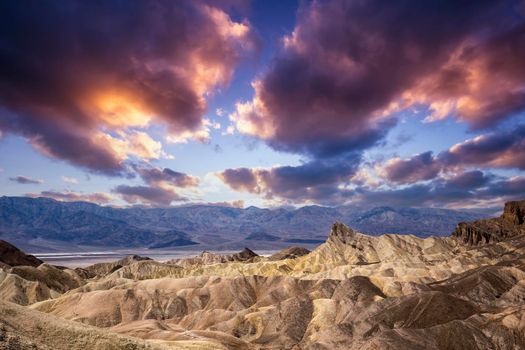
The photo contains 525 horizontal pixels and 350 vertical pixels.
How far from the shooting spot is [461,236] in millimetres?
174000

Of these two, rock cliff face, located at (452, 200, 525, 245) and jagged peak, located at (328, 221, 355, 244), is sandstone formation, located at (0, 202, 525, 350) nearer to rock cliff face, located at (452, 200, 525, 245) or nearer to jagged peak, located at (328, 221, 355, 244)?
jagged peak, located at (328, 221, 355, 244)

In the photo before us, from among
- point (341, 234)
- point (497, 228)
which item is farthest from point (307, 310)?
point (497, 228)

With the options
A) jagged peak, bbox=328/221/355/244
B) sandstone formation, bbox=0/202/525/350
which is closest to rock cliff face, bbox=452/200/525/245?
sandstone formation, bbox=0/202/525/350

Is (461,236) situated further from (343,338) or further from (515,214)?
(343,338)

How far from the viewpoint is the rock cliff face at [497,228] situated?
539ft

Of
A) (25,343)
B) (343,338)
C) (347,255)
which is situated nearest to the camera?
(25,343)

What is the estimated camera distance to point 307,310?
283ft

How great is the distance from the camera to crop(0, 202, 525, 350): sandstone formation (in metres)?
54.1

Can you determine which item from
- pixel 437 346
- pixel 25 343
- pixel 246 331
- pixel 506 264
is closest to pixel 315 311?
pixel 246 331

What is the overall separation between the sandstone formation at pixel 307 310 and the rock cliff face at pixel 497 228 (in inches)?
1073

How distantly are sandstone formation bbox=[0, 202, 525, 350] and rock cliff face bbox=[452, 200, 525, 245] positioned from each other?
2726cm

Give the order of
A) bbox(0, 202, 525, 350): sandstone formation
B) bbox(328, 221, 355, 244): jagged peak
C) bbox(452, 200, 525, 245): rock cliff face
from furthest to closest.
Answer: bbox(328, 221, 355, 244): jagged peak < bbox(452, 200, 525, 245): rock cliff face < bbox(0, 202, 525, 350): sandstone formation

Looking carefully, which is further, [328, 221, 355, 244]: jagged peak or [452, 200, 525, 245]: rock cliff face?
[328, 221, 355, 244]: jagged peak

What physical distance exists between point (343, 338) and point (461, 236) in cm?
12792
